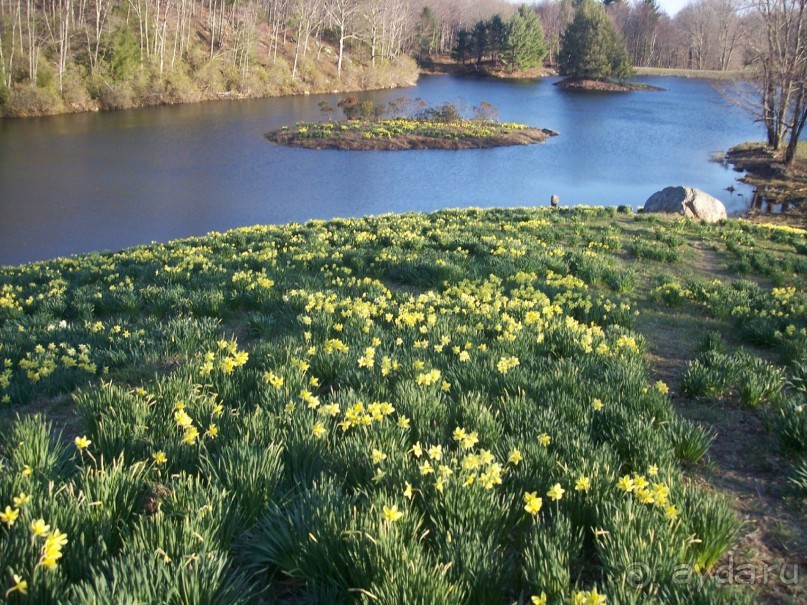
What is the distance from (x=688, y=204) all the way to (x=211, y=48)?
173ft

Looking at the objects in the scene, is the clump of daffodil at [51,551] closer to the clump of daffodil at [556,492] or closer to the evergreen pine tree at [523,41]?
the clump of daffodil at [556,492]

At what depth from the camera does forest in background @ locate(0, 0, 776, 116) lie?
4166 cm

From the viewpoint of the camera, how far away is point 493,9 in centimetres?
14138

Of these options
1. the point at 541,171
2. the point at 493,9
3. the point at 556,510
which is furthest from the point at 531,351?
the point at 493,9

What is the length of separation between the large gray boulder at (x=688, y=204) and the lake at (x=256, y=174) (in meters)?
4.67

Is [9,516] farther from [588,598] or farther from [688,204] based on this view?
[688,204]

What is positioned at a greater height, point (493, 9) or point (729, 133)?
point (493, 9)

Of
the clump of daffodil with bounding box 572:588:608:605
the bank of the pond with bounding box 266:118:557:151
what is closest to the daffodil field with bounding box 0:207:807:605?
the clump of daffodil with bounding box 572:588:608:605

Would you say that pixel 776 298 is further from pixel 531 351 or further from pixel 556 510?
pixel 556 510

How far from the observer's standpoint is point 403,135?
3628 centimetres

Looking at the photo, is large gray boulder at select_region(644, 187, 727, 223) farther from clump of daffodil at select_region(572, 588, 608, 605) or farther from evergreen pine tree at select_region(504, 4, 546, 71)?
evergreen pine tree at select_region(504, 4, 546, 71)

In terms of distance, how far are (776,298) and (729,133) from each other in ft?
131

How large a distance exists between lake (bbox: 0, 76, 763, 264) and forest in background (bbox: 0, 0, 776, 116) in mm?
4056

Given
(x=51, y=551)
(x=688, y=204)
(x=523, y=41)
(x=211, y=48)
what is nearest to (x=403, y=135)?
(x=688, y=204)
